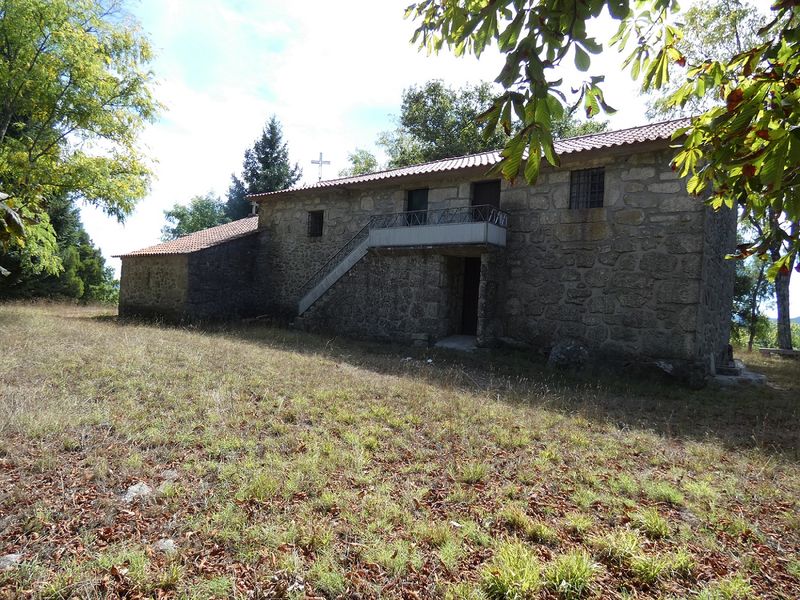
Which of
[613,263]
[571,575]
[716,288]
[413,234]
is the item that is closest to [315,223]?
[413,234]

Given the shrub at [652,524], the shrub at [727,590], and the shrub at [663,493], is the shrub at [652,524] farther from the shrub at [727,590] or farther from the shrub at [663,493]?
the shrub at [727,590]

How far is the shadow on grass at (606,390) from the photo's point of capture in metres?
5.93

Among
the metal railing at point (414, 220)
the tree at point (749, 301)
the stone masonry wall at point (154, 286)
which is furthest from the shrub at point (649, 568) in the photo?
the tree at point (749, 301)

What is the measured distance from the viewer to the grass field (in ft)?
8.73

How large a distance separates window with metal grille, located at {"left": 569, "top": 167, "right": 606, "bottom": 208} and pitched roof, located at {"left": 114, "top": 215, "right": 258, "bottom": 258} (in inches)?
451

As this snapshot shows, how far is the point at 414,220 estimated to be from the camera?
43.1 feet

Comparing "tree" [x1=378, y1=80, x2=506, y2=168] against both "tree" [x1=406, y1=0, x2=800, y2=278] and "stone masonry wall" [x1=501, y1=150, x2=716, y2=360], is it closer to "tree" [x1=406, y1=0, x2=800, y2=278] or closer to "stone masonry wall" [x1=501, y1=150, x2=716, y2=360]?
"stone masonry wall" [x1=501, y1=150, x2=716, y2=360]

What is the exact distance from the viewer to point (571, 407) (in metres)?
6.59

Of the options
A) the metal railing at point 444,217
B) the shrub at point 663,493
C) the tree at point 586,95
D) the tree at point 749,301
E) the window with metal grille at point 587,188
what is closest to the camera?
the tree at point 586,95

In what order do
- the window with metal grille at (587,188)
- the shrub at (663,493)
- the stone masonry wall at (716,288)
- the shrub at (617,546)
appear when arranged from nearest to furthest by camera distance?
1. the shrub at (617,546)
2. the shrub at (663,493)
3. the stone masonry wall at (716,288)
4. the window with metal grille at (587,188)

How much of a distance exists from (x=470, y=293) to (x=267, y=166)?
24.6 meters

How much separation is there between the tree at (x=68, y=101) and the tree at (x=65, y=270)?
423cm

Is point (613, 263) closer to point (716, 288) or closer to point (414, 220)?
point (716, 288)

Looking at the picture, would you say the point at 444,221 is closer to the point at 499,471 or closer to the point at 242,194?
the point at 499,471
